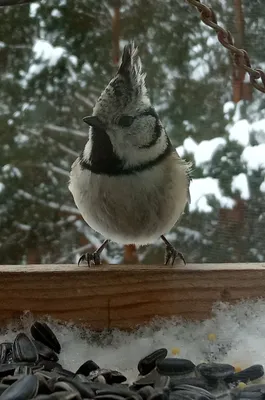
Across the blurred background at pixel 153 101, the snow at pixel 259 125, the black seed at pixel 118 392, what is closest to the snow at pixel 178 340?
the black seed at pixel 118 392

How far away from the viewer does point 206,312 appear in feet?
2.64

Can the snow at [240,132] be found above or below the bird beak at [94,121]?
above

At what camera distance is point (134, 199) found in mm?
866

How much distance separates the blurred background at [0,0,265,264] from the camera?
4.13ft

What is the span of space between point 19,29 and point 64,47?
11cm

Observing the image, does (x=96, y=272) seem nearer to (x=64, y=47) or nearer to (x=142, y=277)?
(x=142, y=277)

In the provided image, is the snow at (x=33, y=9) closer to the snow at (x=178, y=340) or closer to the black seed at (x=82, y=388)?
the snow at (x=178, y=340)

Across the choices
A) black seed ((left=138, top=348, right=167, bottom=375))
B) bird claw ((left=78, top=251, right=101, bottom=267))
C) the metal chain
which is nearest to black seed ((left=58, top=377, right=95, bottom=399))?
black seed ((left=138, top=348, right=167, bottom=375))

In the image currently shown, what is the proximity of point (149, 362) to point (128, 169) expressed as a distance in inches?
10.5

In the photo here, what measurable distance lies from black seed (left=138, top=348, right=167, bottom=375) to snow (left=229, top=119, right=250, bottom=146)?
2.09 ft

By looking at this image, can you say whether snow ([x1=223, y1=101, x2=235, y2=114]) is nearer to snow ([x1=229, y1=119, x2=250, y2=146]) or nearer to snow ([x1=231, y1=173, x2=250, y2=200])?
snow ([x1=229, y1=119, x2=250, y2=146])

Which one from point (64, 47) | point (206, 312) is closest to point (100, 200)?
point (206, 312)

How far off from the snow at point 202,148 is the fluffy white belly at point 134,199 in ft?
1.08

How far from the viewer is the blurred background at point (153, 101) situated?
126 cm
